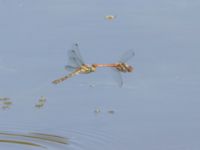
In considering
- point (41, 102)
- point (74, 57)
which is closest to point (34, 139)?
point (41, 102)

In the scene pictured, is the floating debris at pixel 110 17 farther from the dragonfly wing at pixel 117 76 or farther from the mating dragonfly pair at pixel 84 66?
the dragonfly wing at pixel 117 76

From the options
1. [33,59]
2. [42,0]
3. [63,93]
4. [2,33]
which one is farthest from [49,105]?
[42,0]

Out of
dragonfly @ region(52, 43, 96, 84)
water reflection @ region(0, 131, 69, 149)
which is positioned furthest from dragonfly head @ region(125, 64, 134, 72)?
water reflection @ region(0, 131, 69, 149)

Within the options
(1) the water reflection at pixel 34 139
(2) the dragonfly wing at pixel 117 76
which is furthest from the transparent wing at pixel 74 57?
(1) the water reflection at pixel 34 139

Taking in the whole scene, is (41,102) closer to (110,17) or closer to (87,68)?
(87,68)

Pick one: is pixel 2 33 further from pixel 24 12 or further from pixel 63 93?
pixel 63 93

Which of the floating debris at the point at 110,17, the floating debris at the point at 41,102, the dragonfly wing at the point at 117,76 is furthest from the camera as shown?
the floating debris at the point at 110,17
